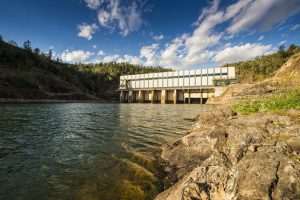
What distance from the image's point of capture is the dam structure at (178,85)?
8112cm

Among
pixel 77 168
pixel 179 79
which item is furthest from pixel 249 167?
pixel 179 79

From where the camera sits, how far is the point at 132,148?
38.7ft

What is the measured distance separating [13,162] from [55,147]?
9.00 ft

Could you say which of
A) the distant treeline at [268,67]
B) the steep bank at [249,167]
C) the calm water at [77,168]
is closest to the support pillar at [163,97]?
the distant treeline at [268,67]

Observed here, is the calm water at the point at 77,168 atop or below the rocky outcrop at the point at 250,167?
below

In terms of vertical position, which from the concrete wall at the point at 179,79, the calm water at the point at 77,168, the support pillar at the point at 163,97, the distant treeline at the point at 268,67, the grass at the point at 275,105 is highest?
the distant treeline at the point at 268,67

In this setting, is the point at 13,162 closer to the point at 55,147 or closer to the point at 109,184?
the point at 55,147

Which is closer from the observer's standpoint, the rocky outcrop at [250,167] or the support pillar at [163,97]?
the rocky outcrop at [250,167]

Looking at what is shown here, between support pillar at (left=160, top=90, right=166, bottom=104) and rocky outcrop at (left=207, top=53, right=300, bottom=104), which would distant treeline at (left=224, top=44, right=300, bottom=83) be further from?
rocky outcrop at (left=207, top=53, right=300, bottom=104)

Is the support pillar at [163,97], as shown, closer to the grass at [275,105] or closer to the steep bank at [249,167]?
the grass at [275,105]

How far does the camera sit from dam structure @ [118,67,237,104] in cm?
8112

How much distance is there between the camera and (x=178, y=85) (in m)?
92.8

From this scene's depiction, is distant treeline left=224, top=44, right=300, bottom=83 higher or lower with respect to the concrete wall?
higher

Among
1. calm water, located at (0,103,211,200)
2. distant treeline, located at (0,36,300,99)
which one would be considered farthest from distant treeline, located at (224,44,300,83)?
calm water, located at (0,103,211,200)
